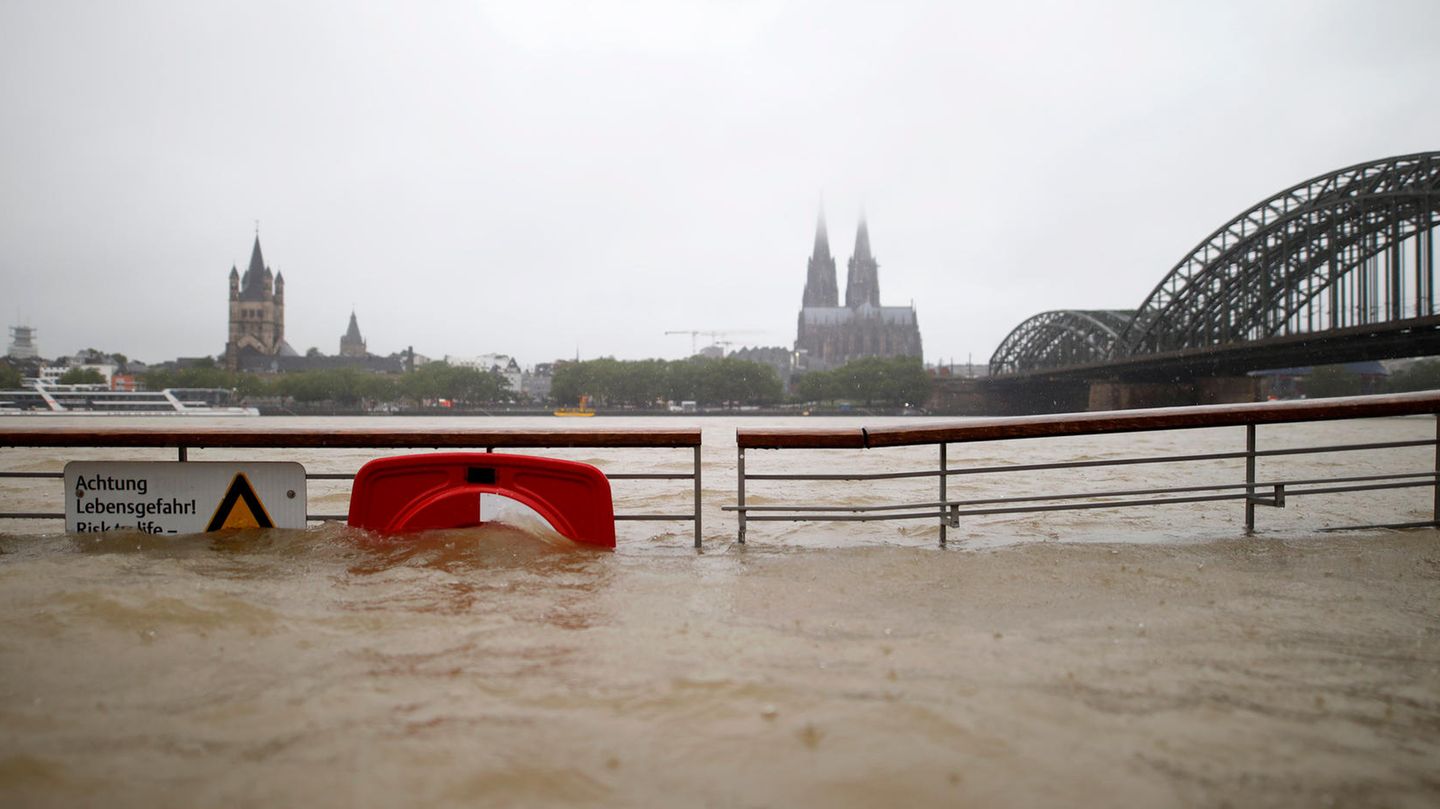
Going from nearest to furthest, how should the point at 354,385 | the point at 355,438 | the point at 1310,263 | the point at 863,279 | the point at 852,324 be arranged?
1. the point at 355,438
2. the point at 1310,263
3. the point at 354,385
4. the point at 852,324
5. the point at 863,279

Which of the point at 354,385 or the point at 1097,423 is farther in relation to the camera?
the point at 354,385

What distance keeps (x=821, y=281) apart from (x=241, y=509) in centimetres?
17674

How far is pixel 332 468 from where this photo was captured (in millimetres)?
15430

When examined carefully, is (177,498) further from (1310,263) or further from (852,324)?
(852,324)

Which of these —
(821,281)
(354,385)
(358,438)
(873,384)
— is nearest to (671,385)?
(873,384)

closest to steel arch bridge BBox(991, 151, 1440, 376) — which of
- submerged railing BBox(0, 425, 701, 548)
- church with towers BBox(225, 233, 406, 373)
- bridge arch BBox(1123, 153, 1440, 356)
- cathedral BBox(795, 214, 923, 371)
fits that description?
bridge arch BBox(1123, 153, 1440, 356)

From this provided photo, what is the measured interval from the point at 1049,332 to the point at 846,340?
62.4 m

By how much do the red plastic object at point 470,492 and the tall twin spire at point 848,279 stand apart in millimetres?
170470

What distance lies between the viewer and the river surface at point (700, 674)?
1.86 meters

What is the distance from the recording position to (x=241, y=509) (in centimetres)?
454

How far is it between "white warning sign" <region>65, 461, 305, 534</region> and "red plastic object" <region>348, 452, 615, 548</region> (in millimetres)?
419

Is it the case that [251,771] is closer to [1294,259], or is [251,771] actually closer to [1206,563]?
[1206,563]

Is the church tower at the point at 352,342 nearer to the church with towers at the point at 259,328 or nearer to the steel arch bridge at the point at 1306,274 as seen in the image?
the church with towers at the point at 259,328

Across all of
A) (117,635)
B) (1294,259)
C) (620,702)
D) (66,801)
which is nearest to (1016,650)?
(620,702)
